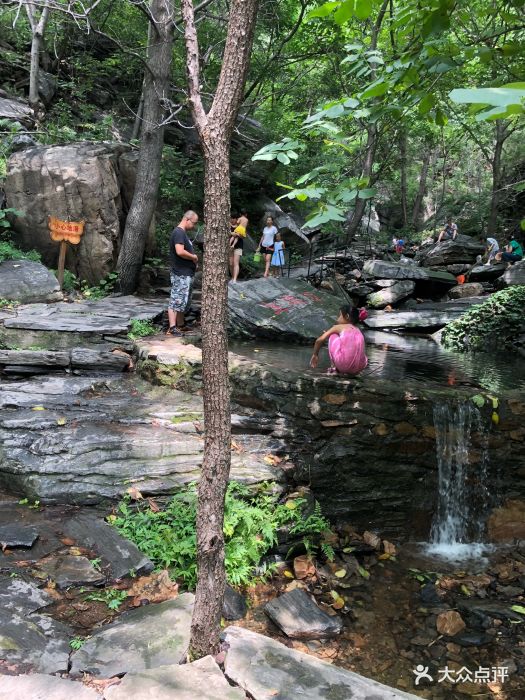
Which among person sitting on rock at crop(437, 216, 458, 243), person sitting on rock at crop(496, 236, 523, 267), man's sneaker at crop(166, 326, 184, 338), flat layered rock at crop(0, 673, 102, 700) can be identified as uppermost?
person sitting on rock at crop(437, 216, 458, 243)

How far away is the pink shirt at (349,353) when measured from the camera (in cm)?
677

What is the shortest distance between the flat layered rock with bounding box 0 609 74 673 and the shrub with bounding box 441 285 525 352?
9.97m

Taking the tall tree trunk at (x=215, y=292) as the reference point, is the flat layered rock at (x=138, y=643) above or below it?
below

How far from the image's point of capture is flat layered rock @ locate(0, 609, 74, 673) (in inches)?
113

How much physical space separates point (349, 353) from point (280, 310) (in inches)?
152

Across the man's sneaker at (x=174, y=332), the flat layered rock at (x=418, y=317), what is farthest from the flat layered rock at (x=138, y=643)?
the flat layered rock at (x=418, y=317)

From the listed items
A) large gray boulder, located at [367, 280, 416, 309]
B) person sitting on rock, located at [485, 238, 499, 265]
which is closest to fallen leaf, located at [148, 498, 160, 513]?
large gray boulder, located at [367, 280, 416, 309]

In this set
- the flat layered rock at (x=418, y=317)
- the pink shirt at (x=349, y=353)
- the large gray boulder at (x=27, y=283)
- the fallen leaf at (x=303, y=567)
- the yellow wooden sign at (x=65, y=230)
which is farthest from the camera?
the flat layered rock at (x=418, y=317)

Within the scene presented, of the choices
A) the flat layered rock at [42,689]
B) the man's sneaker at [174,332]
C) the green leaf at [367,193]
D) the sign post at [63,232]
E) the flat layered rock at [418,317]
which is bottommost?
the flat layered rock at [42,689]

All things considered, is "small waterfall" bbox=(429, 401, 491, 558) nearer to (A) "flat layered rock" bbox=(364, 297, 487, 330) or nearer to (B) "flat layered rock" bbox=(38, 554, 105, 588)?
(B) "flat layered rock" bbox=(38, 554, 105, 588)

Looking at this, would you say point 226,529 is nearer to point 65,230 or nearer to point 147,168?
point 65,230

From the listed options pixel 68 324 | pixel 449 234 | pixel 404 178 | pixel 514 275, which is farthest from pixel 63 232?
pixel 404 178

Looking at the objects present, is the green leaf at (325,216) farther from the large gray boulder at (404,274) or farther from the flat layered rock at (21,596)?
the large gray boulder at (404,274)

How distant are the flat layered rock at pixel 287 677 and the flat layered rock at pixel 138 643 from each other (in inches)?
14.4
